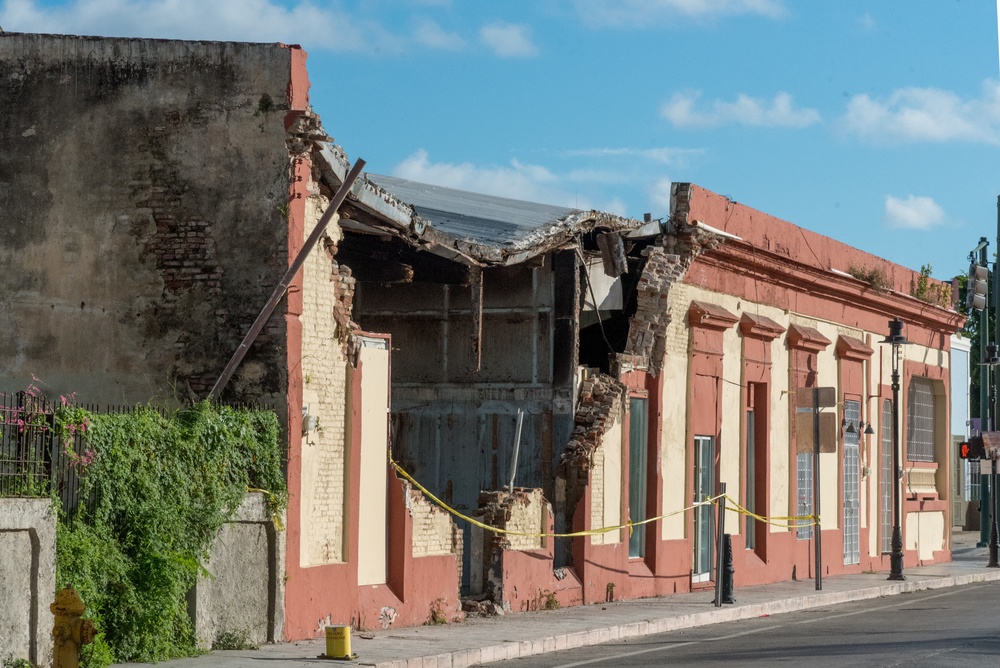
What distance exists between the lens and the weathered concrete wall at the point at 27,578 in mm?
12039

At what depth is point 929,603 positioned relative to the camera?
2459cm

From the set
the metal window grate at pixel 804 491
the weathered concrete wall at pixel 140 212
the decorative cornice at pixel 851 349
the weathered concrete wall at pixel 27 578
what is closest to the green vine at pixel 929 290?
the decorative cornice at pixel 851 349

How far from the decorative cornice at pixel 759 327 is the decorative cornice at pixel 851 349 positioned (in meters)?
3.58

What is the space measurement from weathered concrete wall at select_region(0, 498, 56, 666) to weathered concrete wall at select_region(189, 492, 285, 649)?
237cm

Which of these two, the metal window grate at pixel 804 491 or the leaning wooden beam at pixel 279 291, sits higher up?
the leaning wooden beam at pixel 279 291

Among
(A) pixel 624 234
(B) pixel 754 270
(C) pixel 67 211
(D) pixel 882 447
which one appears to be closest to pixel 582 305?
(A) pixel 624 234

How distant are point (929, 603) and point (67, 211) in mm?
15249

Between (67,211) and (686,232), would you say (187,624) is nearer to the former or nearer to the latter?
(67,211)

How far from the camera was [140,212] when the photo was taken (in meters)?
16.2

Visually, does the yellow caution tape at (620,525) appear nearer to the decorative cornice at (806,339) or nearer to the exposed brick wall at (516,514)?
the exposed brick wall at (516,514)

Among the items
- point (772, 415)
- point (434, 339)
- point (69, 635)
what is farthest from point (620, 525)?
point (69, 635)

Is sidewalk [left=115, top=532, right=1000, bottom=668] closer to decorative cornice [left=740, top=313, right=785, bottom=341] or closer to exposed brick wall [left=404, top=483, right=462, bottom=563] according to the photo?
exposed brick wall [left=404, top=483, right=462, bottom=563]

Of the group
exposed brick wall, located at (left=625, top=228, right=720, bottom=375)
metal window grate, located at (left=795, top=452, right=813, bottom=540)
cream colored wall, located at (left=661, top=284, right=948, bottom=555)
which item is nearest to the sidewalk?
metal window grate, located at (left=795, top=452, right=813, bottom=540)

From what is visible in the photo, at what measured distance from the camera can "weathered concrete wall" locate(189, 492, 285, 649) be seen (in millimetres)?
14914
